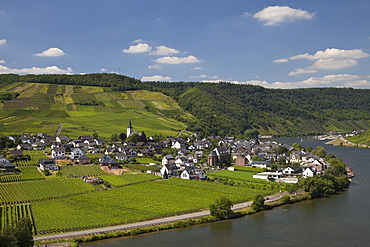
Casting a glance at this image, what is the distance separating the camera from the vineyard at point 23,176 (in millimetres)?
57844

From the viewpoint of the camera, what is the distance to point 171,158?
80.9 metres

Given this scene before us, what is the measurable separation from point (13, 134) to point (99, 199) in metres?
66.8

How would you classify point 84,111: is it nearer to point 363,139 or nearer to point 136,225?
point 136,225

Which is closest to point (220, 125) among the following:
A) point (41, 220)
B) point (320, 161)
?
point (320, 161)

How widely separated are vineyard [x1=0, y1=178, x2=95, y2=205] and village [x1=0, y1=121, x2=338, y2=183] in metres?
7.50

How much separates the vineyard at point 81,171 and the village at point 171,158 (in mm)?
1680

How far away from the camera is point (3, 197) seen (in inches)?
1902

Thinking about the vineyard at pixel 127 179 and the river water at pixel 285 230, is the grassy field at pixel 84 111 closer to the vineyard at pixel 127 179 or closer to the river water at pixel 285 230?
the vineyard at pixel 127 179

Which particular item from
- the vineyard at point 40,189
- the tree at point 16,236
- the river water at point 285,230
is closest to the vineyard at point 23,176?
the vineyard at point 40,189

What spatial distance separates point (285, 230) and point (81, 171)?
4221 centimetres

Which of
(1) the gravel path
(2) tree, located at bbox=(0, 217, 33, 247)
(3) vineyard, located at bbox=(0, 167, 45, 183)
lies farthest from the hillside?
(2) tree, located at bbox=(0, 217, 33, 247)

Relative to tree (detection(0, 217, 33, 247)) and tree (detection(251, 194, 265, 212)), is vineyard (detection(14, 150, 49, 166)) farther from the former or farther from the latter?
tree (detection(251, 194, 265, 212))

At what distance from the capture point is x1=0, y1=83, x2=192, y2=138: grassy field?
389ft

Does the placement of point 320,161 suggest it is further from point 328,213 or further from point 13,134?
point 13,134
